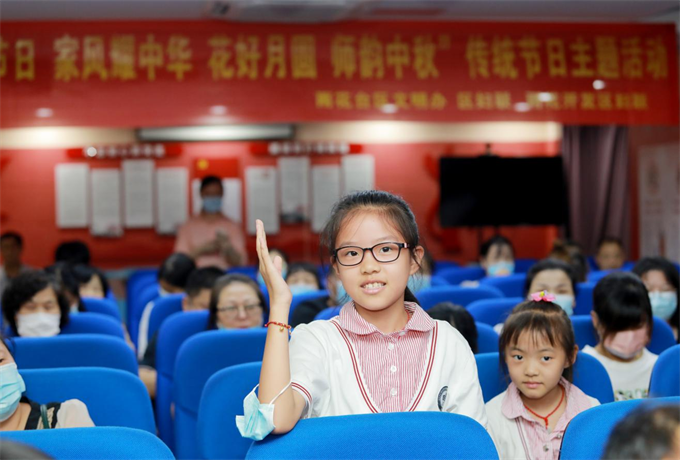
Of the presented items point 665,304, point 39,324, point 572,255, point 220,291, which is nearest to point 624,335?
point 665,304

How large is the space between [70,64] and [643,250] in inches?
247

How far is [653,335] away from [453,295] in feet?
3.89

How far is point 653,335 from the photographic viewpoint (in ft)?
11.8

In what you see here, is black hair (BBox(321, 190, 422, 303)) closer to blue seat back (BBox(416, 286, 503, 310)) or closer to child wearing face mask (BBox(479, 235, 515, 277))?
blue seat back (BBox(416, 286, 503, 310))

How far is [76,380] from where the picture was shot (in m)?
2.68

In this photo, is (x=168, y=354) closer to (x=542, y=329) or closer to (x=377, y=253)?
(x=542, y=329)

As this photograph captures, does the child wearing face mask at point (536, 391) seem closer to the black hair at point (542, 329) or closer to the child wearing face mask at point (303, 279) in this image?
the black hair at point (542, 329)

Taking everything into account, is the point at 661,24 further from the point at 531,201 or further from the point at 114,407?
the point at 114,407

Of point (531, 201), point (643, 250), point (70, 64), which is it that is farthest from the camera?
point (643, 250)

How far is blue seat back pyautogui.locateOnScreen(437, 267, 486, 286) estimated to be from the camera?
653 centimetres

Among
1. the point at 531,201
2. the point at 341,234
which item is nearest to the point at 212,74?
the point at 531,201

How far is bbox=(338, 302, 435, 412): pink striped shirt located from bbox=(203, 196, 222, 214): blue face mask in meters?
5.45

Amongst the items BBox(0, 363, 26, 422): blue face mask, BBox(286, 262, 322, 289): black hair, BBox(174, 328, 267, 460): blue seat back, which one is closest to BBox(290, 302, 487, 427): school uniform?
BBox(0, 363, 26, 422): blue face mask

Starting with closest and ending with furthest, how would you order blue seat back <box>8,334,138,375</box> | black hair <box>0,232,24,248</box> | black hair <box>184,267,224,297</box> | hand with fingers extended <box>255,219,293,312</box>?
hand with fingers extended <box>255,219,293,312</box>, blue seat back <box>8,334,138,375</box>, black hair <box>184,267,224,297</box>, black hair <box>0,232,24,248</box>
